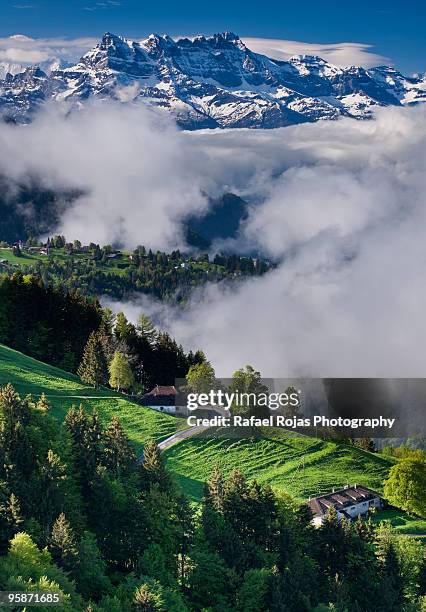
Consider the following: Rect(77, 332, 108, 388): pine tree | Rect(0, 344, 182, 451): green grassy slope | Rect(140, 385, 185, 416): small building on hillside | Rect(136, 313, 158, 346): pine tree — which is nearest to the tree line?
Rect(0, 344, 182, 451): green grassy slope

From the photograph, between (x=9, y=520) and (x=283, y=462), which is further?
(x=283, y=462)

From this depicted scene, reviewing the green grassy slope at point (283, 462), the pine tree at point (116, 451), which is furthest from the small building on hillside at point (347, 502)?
the pine tree at point (116, 451)

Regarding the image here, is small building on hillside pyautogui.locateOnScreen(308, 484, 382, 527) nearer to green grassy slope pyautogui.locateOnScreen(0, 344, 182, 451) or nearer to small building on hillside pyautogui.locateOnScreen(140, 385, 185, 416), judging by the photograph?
green grassy slope pyautogui.locateOnScreen(0, 344, 182, 451)

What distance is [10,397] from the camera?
5803 centimetres

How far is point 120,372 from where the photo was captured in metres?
114

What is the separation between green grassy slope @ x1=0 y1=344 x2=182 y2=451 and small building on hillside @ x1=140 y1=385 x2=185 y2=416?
12069 mm

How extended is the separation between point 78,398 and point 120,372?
18.6 meters

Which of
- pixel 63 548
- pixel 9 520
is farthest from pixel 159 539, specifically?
pixel 9 520

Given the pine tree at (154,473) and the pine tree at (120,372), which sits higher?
the pine tree at (120,372)

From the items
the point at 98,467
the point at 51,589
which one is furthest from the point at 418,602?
the point at 51,589

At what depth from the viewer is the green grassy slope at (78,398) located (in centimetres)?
9031

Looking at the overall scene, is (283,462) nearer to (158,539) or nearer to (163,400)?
(163,400)

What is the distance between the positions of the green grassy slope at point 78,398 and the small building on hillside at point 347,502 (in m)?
21.9

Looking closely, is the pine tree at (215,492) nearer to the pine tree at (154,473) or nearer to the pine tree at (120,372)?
the pine tree at (154,473)
